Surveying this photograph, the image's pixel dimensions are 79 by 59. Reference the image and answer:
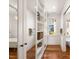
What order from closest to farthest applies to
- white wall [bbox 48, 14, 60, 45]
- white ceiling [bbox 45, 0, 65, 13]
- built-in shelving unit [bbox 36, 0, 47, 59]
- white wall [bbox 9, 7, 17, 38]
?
1. white wall [bbox 9, 7, 17, 38]
2. built-in shelving unit [bbox 36, 0, 47, 59]
3. white ceiling [bbox 45, 0, 65, 13]
4. white wall [bbox 48, 14, 60, 45]

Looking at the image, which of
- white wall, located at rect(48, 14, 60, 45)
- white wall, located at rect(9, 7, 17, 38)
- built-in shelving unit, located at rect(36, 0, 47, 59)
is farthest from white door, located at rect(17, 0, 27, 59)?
white wall, located at rect(48, 14, 60, 45)

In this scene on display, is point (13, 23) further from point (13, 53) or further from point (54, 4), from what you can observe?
point (54, 4)

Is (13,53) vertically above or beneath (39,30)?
beneath

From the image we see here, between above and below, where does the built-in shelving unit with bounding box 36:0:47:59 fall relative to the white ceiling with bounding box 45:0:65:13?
below

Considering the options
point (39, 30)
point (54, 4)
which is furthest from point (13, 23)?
point (54, 4)

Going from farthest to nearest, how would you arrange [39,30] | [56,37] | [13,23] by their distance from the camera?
[56,37] < [39,30] < [13,23]

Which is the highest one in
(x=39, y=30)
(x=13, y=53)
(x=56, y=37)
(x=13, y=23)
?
(x=13, y=23)

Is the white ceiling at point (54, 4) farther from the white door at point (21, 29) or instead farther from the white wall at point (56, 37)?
the white door at point (21, 29)

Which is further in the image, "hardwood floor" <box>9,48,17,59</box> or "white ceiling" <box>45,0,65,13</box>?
"white ceiling" <box>45,0,65,13</box>

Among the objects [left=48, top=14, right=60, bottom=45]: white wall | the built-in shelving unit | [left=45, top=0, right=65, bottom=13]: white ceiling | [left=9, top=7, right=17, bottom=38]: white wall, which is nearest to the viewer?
[left=9, top=7, right=17, bottom=38]: white wall

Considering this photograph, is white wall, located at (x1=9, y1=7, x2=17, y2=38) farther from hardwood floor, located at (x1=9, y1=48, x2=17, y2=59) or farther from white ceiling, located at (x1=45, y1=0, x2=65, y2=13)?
white ceiling, located at (x1=45, y1=0, x2=65, y2=13)
